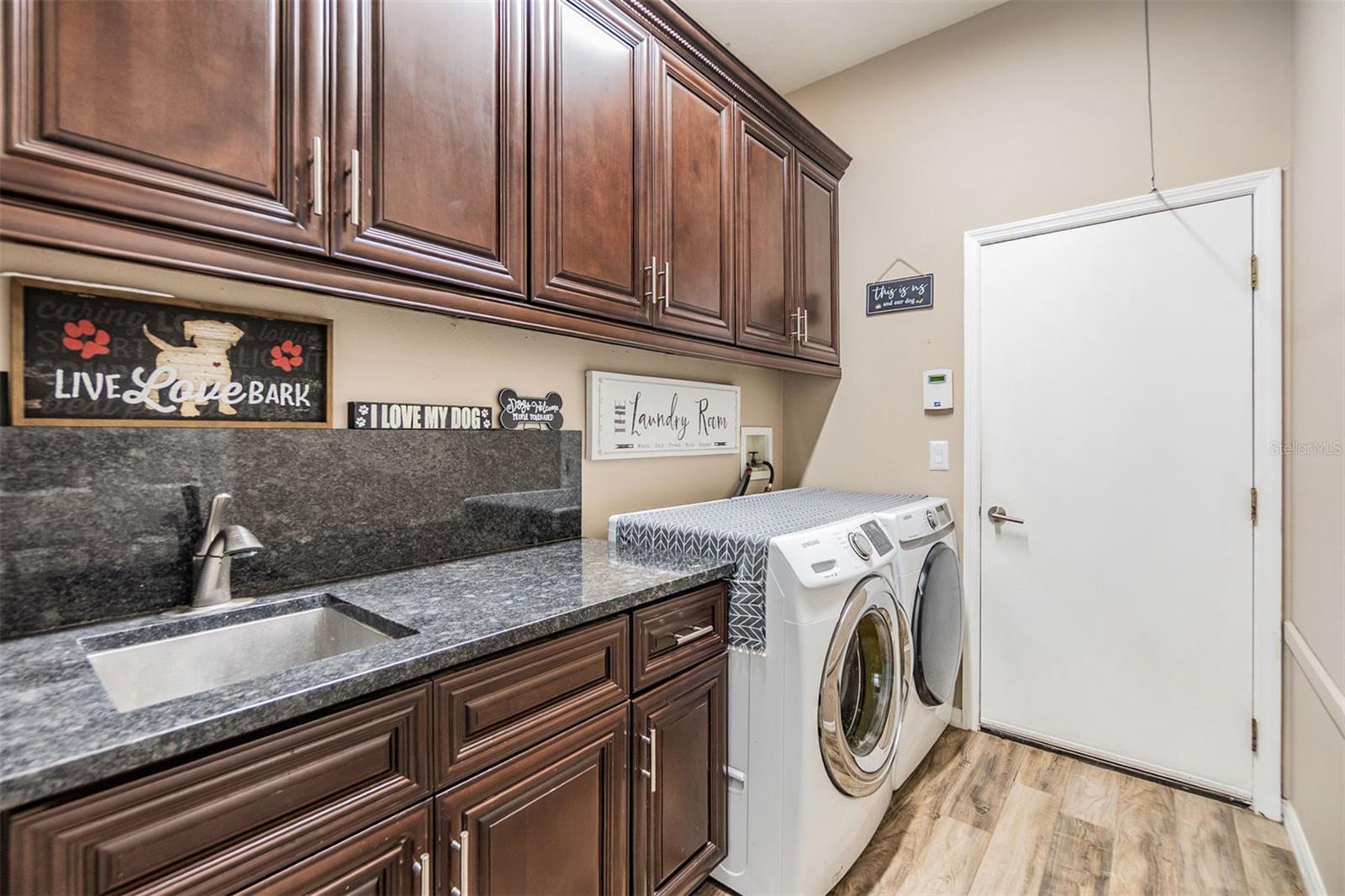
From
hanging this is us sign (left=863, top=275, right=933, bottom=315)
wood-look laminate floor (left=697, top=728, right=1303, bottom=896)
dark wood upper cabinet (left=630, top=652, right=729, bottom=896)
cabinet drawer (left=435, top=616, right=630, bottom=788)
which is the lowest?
wood-look laminate floor (left=697, top=728, right=1303, bottom=896)

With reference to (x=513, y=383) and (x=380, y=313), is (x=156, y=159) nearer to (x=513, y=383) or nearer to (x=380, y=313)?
(x=380, y=313)

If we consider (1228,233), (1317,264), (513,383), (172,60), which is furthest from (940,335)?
(172,60)

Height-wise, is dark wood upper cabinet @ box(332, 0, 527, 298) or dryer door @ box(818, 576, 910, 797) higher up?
dark wood upper cabinet @ box(332, 0, 527, 298)

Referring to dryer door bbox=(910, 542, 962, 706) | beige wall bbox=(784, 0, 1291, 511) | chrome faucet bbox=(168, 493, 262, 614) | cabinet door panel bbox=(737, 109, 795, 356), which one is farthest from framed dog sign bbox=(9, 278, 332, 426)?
beige wall bbox=(784, 0, 1291, 511)

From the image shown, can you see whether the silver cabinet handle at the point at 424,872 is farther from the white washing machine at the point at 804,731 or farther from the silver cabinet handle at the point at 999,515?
the silver cabinet handle at the point at 999,515

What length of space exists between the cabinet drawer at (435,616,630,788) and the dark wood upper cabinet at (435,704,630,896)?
33 mm

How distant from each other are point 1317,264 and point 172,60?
2620 millimetres

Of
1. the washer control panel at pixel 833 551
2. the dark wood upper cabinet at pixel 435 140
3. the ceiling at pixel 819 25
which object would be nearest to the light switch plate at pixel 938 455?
the washer control panel at pixel 833 551

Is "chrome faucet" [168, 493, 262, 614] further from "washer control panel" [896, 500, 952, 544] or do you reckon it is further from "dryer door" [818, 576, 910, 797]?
"washer control panel" [896, 500, 952, 544]

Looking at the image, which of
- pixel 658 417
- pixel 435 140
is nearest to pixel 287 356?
pixel 435 140

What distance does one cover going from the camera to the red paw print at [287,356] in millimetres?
1323

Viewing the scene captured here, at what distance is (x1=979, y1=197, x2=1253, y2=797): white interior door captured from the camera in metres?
1.98

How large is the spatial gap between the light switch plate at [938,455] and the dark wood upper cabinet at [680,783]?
1.47 meters

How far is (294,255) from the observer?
1.06 m
